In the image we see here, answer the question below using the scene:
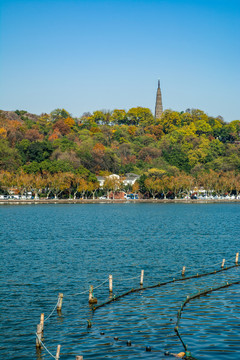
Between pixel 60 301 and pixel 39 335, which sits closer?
pixel 39 335

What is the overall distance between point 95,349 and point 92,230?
45557mm

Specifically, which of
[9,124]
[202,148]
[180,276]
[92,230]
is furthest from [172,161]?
[180,276]

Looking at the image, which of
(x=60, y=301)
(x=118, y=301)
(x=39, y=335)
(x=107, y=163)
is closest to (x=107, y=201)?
(x=107, y=163)

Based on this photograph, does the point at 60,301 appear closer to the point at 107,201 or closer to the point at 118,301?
the point at 118,301

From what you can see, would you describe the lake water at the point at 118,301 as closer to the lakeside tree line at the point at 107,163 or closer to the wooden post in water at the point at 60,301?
the wooden post in water at the point at 60,301

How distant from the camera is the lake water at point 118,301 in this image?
1877cm

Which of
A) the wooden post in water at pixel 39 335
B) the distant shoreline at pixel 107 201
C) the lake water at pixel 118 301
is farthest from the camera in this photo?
the distant shoreline at pixel 107 201

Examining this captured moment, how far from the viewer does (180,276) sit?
3177 cm

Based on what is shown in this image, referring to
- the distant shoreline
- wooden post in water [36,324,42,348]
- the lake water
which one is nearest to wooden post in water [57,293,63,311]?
the lake water

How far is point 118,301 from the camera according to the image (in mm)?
25234

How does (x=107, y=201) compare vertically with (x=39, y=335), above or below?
above

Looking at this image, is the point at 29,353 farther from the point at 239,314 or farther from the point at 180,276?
the point at 180,276

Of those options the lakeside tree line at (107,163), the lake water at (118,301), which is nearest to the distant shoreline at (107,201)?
the lakeside tree line at (107,163)

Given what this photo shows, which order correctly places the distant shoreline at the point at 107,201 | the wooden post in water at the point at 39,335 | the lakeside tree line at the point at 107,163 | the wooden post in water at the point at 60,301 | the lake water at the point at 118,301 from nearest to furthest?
the wooden post in water at the point at 39,335 → the lake water at the point at 118,301 → the wooden post in water at the point at 60,301 → the distant shoreline at the point at 107,201 → the lakeside tree line at the point at 107,163
